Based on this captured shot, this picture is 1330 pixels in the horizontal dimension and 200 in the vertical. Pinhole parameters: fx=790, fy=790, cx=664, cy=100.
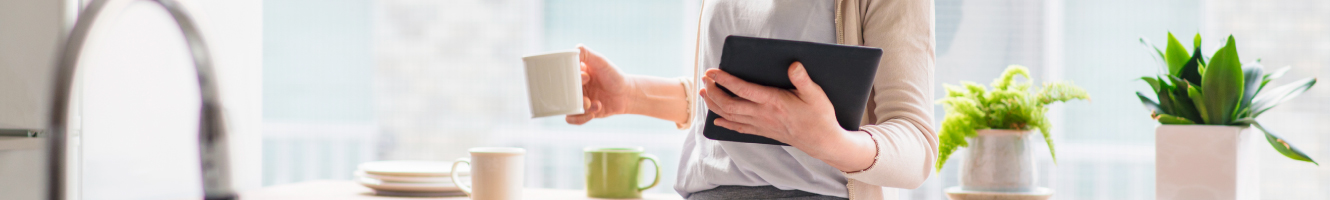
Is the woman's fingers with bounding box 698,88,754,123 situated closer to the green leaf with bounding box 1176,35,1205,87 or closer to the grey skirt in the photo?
the grey skirt

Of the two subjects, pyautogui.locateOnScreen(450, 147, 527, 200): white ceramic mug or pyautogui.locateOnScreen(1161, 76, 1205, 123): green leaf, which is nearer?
pyautogui.locateOnScreen(450, 147, 527, 200): white ceramic mug

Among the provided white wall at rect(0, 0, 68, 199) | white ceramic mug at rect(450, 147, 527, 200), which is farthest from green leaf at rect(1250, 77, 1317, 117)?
white wall at rect(0, 0, 68, 199)

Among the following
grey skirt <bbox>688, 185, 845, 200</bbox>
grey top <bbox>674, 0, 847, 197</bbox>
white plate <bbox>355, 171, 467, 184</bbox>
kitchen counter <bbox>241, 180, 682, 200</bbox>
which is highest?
grey top <bbox>674, 0, 847, 197</bbox>

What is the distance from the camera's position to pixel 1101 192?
226 centimetres

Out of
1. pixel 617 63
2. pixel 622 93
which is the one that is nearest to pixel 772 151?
pixel 622 93

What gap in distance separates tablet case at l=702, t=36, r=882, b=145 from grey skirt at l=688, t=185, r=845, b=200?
0.15m

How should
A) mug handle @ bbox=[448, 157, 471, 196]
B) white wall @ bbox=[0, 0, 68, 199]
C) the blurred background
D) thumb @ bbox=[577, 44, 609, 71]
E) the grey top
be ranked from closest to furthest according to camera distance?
white wall @ bbox=[0, 0, 68, 199] < the grey top < thumb @ bbox=[577, 44, 609, 71] < mug handle @ bbox=[448, 157, 471, 196] < the blurred background

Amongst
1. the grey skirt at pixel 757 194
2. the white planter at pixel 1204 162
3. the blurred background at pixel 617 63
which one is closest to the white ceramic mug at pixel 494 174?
the grey skirt at pixel 757 194

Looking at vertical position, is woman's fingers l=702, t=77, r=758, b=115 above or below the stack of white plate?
above

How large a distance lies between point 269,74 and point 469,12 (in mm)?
738

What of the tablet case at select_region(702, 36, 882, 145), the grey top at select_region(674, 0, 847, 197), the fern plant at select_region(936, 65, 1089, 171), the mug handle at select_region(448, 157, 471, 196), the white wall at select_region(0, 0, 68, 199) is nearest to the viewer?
the white wall at select_region(0, 0, 68, 199)

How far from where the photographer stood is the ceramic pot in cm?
102

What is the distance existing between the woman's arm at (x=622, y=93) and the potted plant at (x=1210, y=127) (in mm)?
629

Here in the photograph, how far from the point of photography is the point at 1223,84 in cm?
99
